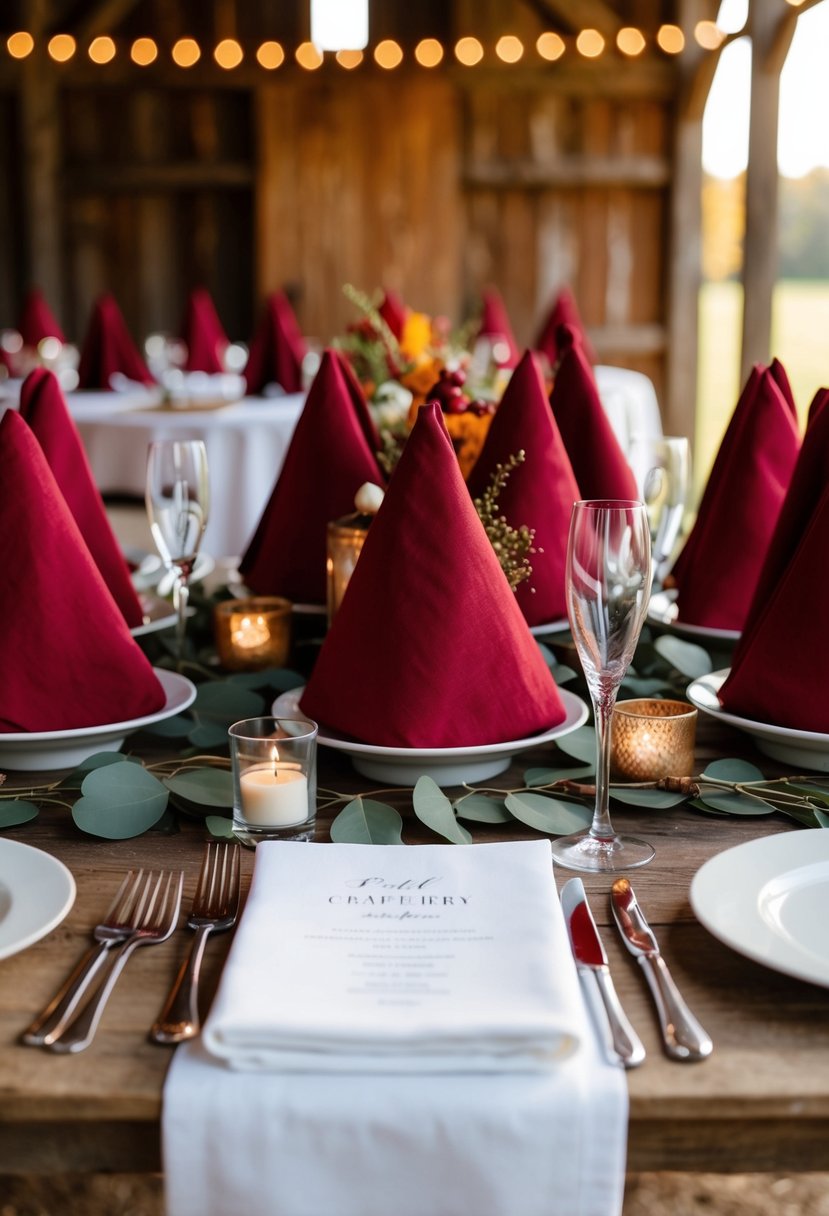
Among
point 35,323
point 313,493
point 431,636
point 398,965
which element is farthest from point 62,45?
point 398,965

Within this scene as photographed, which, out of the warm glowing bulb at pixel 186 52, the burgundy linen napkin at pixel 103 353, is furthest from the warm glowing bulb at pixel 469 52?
the burgundy linen napkin at pixel 103 353

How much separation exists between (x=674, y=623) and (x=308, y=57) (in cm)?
486

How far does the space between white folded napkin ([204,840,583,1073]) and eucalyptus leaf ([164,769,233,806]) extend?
129 millimetres

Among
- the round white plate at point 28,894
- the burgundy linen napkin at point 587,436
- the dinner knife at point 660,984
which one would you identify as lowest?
the dinner knife at point 660,984

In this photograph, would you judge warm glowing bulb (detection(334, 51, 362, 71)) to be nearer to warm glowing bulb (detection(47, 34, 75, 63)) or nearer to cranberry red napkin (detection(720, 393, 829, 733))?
warm glowing bulb (detection(47, 34, 75, 63))

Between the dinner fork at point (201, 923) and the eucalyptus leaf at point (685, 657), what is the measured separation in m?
0.52

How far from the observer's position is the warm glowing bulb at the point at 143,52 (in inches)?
213

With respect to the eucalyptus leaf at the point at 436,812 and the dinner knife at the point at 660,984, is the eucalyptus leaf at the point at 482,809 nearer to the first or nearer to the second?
the eucalyptus leaf at the point at 436,812

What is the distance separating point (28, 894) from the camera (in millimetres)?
758

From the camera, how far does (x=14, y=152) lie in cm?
564

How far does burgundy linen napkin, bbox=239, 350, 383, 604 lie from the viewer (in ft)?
4.69

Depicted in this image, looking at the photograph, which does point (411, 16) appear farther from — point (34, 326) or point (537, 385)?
point (537, 385)

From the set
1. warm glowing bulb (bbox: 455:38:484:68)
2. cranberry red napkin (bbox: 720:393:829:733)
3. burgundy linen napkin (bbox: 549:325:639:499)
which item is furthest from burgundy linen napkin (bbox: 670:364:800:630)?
warm glowing bulb (bbox: 455:38:484:68)

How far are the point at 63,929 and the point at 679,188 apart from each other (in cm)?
553
